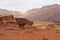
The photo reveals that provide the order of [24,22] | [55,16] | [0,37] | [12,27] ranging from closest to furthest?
[0,37]
[12,27]
[24,22]
[55,16]

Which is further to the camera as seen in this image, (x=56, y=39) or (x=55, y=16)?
(x=55, y=16)

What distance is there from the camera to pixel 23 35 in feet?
51.1

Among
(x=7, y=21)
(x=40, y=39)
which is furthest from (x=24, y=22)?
(x=40, y=39)

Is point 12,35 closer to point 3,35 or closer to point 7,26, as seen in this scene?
point 3,35

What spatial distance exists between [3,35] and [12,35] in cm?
86

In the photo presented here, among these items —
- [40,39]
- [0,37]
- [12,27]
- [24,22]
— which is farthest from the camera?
[24,22]

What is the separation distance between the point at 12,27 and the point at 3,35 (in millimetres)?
2831

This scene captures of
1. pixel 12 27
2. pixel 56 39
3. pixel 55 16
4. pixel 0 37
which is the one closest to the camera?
pixel 0 37

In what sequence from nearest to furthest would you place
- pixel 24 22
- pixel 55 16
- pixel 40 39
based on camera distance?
pixel 40 39
pixel 24 22
pixel 55 16

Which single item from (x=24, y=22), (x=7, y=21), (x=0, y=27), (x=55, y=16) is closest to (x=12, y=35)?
(x=0, y=27)

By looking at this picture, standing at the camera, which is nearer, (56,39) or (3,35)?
(3,35)

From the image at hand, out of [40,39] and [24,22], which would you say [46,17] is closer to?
[24,22]

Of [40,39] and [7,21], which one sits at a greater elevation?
[7,21]

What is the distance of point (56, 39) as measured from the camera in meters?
15.8
